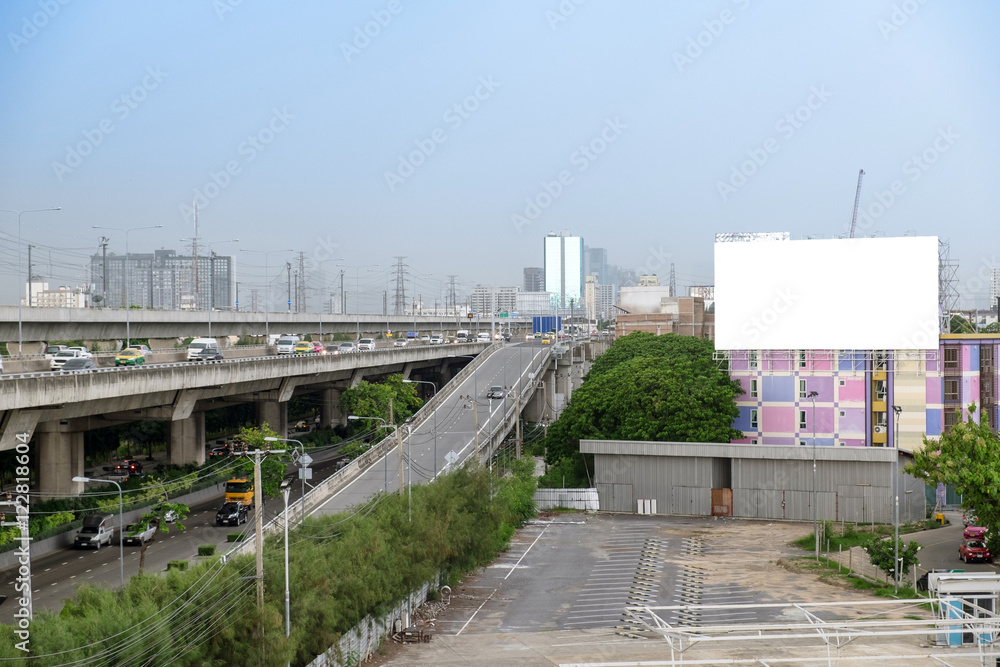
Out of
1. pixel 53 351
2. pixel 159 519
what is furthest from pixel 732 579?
pixel 53 351

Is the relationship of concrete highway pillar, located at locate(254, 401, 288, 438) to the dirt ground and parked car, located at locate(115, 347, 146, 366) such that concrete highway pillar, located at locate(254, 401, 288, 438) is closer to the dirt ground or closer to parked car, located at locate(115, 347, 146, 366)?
parked car, located at locate(115, 347, 146, 366)

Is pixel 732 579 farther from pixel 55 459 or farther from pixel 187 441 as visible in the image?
pixel 187 441

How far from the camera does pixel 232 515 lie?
44750 millimetres

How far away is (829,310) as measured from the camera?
56000 mm

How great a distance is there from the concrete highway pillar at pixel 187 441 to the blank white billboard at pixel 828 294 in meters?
33.3

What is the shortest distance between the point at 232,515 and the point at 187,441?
1627cm

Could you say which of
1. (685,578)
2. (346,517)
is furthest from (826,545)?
(346,517)

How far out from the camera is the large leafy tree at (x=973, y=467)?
1308 inches

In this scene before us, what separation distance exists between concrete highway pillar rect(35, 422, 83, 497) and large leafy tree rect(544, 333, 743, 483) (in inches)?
1085

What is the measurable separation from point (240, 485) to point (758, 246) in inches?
1320

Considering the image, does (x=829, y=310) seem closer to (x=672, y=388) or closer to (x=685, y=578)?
(x=672, y=388)

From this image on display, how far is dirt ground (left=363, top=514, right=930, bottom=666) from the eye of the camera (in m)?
27.6

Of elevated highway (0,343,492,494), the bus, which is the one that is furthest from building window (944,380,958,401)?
elevated highway (0,343,492,494)

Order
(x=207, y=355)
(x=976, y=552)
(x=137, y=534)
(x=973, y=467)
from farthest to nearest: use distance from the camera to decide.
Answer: (x=207, y=355)
(x=137, y=534)
(x=976, y=552)
(x=973, y=467)
